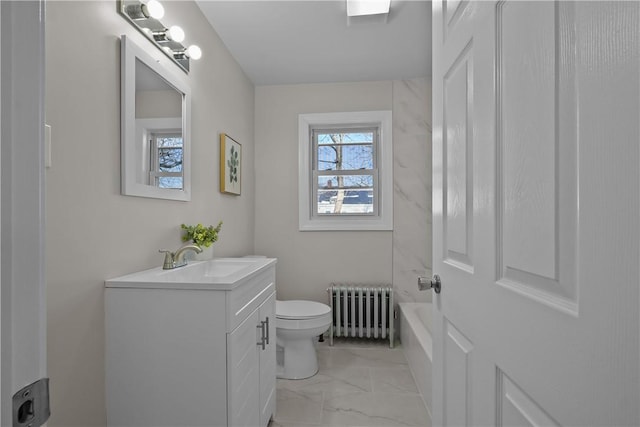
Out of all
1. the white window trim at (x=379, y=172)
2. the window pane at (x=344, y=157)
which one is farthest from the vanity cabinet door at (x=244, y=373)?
the window pane at (x=344, y=157)

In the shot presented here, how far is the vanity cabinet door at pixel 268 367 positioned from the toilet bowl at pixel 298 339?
1.45 ft

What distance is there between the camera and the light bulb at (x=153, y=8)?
1387mm

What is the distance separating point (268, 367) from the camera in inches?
66.8

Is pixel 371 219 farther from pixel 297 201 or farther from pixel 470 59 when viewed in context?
pixel 470 59

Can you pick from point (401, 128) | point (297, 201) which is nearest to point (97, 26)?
point (297, 201)

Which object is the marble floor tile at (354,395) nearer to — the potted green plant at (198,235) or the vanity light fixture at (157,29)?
the potted green plant at (198,235)

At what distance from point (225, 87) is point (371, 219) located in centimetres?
171

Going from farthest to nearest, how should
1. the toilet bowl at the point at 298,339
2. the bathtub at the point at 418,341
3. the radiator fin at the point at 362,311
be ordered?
the radiator fin at the point at 362,311
the toilet bowl at the point at 298,339
the bathtub at the point at 418,341

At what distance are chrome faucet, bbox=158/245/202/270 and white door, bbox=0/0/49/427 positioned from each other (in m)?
1.24

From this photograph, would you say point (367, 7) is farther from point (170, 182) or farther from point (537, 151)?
point (537, 151)

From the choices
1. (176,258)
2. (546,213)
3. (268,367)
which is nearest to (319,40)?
(176,258)

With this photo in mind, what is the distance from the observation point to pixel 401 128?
9.98 feet

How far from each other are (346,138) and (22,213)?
306cm

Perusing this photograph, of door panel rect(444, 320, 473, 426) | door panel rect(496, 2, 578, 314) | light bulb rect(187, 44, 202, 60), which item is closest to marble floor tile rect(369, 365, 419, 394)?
door panel rect(444, 320, 473, 426)
